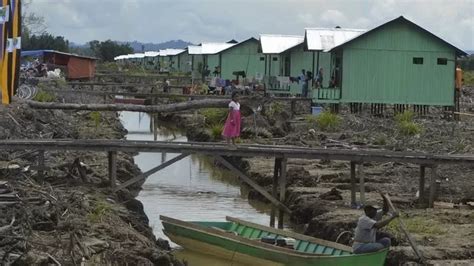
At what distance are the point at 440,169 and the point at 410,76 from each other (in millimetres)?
11750

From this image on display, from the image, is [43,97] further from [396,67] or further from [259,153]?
[396,67]

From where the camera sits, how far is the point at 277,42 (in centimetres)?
4569

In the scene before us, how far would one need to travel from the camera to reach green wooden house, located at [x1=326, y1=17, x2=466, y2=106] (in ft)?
112

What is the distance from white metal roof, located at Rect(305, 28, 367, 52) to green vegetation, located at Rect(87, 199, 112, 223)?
2141cm

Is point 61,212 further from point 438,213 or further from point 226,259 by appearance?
point 438,213

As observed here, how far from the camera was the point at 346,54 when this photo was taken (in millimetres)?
34250

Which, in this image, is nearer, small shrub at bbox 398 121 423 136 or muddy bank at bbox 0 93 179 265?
muddy bank at bbox 0 93 179 265

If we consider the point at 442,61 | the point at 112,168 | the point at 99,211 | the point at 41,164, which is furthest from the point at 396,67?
the point at 99,211


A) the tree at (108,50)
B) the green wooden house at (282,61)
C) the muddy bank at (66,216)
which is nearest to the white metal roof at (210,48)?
the green wooden house at (282,61)

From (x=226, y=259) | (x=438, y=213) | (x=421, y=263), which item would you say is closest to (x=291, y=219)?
(x=438, y=213)

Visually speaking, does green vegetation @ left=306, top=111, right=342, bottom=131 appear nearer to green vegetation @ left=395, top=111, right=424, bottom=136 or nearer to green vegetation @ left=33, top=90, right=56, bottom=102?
green vegetation @ left=395, top=111, right=424, bottom=136

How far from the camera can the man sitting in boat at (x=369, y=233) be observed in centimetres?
1289

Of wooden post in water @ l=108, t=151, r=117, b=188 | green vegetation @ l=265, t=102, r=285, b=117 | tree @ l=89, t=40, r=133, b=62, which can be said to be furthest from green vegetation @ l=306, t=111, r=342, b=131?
tree @ l=89, t=40, r=133, b=62

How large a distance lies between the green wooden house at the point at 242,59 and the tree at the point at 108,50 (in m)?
61.8
